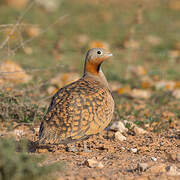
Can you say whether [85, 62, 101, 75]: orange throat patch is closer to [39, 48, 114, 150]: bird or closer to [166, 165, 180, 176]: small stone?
[39, 48, 114, 150]: bird

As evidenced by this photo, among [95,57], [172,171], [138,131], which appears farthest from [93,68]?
[172,171]

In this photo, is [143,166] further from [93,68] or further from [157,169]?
[93,68]

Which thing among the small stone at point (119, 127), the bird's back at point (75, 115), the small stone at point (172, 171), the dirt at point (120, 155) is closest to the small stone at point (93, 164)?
the dirt at point (120, 155)

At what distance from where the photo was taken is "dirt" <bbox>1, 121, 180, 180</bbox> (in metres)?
3.75

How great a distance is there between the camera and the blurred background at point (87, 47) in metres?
6.04

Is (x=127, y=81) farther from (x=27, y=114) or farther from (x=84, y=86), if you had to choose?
(x=84, y=86)

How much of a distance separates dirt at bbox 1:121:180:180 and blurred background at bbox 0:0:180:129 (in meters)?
1.01

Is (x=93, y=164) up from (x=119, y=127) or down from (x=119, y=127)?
down

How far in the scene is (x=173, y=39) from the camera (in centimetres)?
1244

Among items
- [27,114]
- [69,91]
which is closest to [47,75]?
[27,114]

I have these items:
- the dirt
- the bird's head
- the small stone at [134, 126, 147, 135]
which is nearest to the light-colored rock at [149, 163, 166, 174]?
the dirt

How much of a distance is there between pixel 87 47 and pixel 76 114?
717 centimetres

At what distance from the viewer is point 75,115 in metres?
4.29

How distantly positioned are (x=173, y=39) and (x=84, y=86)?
8.29 metres
